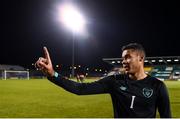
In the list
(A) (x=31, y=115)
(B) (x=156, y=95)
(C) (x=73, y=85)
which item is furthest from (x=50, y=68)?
(A) (x=31, y=115)

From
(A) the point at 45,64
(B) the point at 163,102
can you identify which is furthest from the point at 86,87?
(B) the point at 163,102

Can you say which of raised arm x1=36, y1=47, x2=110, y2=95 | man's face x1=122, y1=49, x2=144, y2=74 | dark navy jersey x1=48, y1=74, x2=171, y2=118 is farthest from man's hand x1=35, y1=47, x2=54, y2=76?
man's face x1=122, y1=49, x2=144, y2=74

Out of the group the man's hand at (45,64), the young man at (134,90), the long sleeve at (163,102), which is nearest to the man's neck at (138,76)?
the young man at (134,90)

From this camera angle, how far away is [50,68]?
145 inches

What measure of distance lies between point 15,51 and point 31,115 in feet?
336

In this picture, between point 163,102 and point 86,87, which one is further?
point 86,87

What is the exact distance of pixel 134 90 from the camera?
396cm

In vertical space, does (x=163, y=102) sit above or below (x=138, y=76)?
below

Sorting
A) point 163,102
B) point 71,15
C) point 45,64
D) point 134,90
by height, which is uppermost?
point 71,15

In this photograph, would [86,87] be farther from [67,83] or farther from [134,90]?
[134,90]

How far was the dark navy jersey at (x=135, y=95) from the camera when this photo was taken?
153 inches

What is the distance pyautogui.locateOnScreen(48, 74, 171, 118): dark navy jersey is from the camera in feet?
12.7

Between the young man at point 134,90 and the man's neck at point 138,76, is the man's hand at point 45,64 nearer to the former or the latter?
the young man at point 134,90

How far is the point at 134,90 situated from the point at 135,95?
0.05 m
